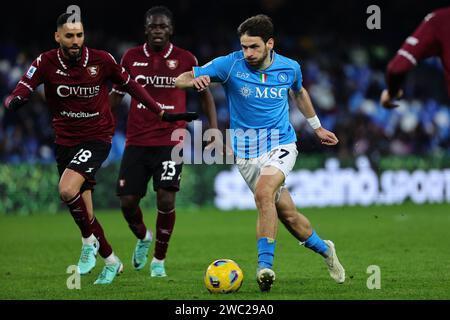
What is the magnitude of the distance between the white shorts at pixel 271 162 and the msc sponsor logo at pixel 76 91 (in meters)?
1.74

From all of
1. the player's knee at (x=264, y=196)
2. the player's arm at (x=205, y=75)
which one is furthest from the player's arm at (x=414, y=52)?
the player's arm at (x=205, y=75)

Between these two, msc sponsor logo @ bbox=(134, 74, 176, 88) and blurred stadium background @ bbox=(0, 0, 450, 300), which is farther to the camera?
msc sponsor logo @ bbox=(134, 74, 176, 88)

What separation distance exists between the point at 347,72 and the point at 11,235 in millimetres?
13668

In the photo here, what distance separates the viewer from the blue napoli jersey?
8.89 meters

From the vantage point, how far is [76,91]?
9.56 m

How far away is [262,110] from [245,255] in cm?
383

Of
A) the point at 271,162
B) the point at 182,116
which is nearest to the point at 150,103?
the point at 182,116

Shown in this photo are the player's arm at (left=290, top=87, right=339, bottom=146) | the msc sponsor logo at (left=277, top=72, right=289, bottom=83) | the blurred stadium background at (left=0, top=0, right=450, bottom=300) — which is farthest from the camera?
the blurred stadium background at (left=0, top=0, right=450, bottom=300)

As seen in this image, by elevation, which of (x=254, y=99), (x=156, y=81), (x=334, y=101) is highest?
(x=334, y=101)

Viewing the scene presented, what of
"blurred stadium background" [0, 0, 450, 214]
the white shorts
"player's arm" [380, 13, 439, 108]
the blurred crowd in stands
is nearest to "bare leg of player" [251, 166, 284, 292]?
the white shorts

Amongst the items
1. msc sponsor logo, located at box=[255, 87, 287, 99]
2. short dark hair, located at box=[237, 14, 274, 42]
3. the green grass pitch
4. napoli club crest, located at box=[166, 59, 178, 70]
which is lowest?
the green grass pitch

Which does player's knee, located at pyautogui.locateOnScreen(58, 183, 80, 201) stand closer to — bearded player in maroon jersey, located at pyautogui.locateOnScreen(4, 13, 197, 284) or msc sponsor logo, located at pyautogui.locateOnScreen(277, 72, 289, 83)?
bearded player in maroon jersey, located at pyautogui.locateOnScreen(4, 13, 197, 284)

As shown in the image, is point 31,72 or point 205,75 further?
point 31,72

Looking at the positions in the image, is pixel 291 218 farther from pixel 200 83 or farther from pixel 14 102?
pixel 14 102
